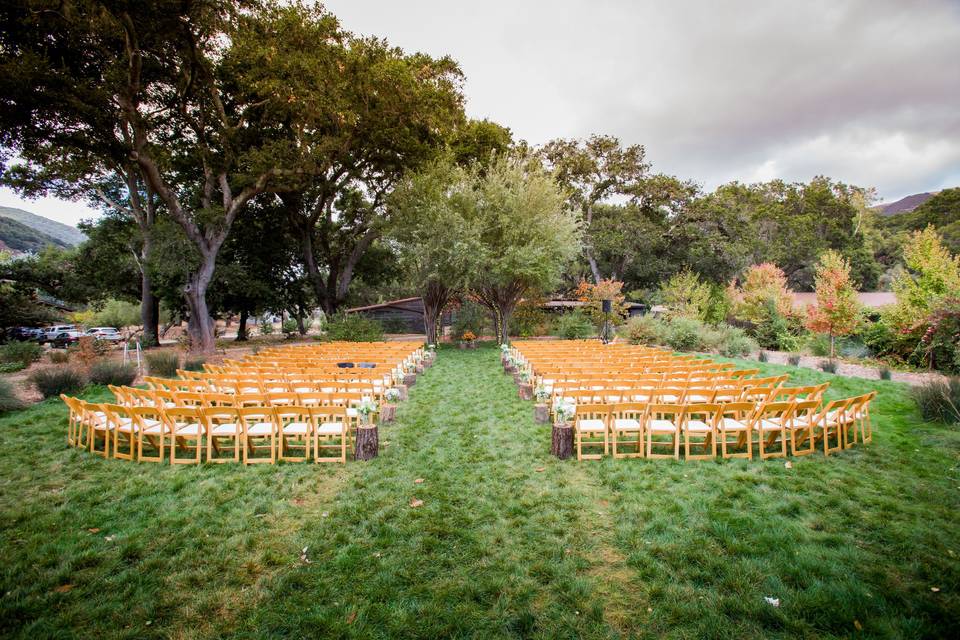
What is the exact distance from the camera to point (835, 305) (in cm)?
1592

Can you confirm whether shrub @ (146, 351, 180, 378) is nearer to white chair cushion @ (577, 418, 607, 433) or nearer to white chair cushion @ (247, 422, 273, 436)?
white chair cushion @ (247, 422, 273, 436)

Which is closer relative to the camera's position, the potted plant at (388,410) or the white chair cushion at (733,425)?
the white chair cushion at (733,425)

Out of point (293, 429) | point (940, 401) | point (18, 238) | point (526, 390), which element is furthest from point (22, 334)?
point (18, 238)

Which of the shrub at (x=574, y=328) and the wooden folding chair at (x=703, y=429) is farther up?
the shrub at (x=574, y=328)

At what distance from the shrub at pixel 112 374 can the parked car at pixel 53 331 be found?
A: 25977mm

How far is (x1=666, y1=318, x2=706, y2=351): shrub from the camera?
20688mm

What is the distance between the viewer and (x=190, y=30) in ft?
46.6

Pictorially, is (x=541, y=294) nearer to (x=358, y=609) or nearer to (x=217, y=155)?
(x=217, y=155)

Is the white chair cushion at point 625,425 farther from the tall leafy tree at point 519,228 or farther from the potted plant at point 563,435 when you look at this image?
the tall leafy tree at point 519,228

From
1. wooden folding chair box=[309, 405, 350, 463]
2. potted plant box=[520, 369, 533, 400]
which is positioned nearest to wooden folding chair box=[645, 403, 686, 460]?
potted plant box=[520, 369, 533, 400]

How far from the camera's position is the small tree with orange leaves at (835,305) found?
627 inches

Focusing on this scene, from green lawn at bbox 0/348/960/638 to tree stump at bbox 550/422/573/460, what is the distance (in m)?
0.18

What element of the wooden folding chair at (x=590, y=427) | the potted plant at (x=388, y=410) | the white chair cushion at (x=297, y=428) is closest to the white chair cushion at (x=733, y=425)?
the wooden folding chair at (x=590, y=427)

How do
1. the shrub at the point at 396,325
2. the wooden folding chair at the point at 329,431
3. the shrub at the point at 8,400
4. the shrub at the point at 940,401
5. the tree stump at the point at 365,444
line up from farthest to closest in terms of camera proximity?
the shrub at the point at 396,325, the shrub at the point at 8,400, the shrub at the point at 940,401, the tree stump at the point at 365,444, the wooden folding chair at the point at 329,431
